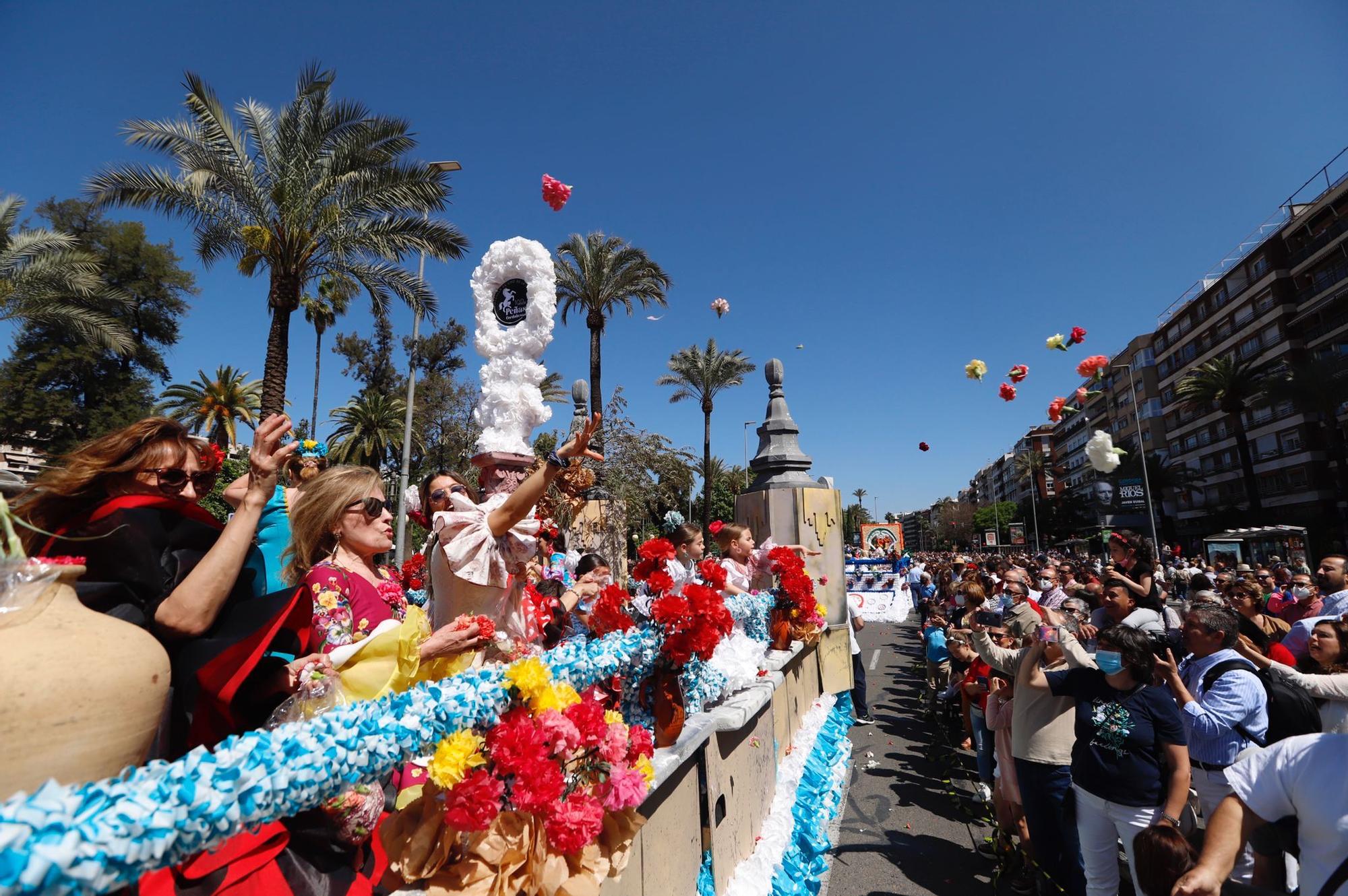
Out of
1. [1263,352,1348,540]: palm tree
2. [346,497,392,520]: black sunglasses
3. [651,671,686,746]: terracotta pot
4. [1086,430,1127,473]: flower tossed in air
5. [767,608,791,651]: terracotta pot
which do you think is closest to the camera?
[346,497,392,520]: black sunglasses

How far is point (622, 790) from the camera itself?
1.99m

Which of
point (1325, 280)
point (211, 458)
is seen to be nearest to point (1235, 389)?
point (1325, 280)

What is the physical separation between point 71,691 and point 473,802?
37.2 inches

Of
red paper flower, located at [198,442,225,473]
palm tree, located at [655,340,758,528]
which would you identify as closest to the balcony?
palm tree, located at [655,340,758,528]

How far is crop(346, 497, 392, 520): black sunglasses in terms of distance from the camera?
236cm

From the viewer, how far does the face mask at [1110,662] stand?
358 centimetres

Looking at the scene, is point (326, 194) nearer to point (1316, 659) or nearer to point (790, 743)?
point (790, 743)

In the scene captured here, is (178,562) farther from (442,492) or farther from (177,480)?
(442,492)

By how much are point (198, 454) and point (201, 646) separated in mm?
628

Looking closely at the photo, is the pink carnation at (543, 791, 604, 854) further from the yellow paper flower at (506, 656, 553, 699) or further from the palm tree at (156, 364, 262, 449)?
the palm tree at (156, 364, 262, 449)

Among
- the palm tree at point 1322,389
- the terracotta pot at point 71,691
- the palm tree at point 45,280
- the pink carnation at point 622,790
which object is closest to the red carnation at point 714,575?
the pink carnation at point 622,790

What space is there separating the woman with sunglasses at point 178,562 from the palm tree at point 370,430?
3208 centimetres

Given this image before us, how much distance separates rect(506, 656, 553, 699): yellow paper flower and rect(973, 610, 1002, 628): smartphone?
17.8 feet

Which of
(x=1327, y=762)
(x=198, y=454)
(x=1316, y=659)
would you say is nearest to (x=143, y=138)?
(x=198, y=454)
